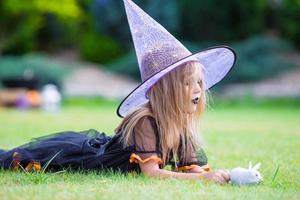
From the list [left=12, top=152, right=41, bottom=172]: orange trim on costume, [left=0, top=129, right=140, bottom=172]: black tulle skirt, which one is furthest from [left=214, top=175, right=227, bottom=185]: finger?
[left=12, top=152, right=41, bottom=172]: orange trim on costume

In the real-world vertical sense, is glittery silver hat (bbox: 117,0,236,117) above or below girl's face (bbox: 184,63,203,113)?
above

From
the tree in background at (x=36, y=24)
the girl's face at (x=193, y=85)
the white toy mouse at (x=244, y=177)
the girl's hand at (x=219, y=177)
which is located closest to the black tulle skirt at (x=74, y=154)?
the girl's face at (x=193, y=85)

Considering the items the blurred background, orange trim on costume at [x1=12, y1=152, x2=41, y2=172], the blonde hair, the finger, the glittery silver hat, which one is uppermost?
the blurred background

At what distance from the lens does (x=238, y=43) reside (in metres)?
21.3

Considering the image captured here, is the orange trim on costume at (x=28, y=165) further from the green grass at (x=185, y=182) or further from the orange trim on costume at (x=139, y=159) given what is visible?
the orange trim on costume at (x=139, y=159)

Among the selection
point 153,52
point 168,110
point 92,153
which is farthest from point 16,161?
point 153,52

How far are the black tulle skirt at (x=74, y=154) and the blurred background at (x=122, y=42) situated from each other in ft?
40.8

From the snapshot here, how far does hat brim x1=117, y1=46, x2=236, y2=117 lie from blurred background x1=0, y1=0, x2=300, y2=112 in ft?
42.2

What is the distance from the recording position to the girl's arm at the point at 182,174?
4223mm

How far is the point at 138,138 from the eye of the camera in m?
4.53

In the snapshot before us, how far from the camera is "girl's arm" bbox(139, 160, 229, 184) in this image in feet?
13.9

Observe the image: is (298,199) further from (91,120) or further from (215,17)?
(215,17)

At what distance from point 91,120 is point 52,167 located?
6.91m

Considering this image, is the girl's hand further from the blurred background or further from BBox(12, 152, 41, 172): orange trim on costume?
the blurred background
